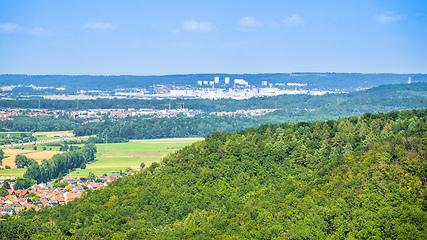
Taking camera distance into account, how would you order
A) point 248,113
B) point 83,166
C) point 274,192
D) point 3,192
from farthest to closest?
point 248,113
point 83,166
point 3,192
point 274,192

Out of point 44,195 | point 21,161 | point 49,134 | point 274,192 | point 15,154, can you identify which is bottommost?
Answer: point 49,134

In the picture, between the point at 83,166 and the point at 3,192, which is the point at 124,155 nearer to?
the point at 83,166

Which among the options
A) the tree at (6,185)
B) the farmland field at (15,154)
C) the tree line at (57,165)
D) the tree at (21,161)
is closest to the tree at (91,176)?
the tree line at (57,165)

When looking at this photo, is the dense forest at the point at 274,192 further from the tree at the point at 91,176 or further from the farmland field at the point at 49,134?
the farmland field at the point at 49,134

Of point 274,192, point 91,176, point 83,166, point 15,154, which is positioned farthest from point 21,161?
point 274,192

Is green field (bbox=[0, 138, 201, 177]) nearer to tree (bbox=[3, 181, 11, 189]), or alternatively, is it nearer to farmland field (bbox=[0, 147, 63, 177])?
farmland field (bbox=[0, 147, 63, 177])

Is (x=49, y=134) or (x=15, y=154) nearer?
(x=15, y=154)

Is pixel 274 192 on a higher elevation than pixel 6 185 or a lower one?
higher
